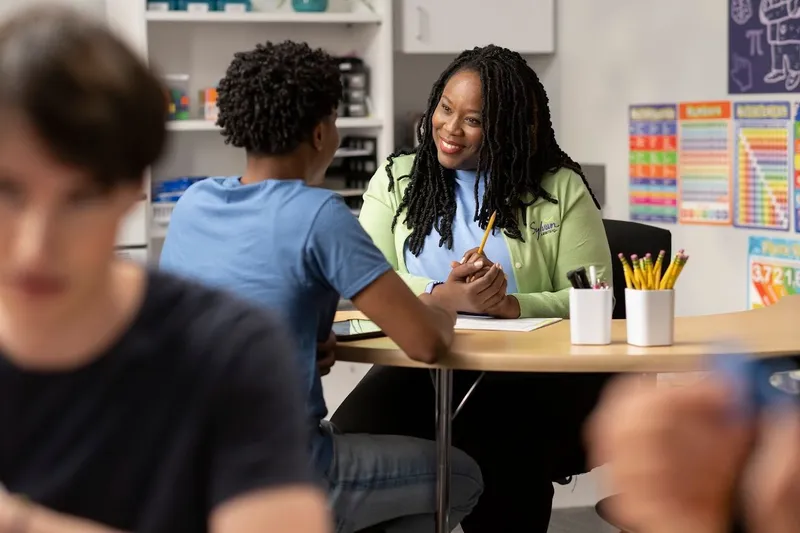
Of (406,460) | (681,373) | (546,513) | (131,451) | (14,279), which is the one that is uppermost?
(14,279)

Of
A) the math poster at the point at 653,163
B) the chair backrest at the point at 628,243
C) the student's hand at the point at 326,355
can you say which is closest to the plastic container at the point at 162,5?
the math poster at the point at 653,163

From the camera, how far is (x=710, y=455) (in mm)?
545

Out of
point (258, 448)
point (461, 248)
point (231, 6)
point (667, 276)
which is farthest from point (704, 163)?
point (258, 448)

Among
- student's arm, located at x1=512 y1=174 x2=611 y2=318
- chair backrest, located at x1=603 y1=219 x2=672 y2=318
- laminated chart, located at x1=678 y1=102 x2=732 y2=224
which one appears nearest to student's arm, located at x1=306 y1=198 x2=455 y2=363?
student's arm, located at x1=512 y1=174 x2=611 y2=318

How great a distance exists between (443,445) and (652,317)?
1.49 ft

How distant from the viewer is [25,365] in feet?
3.02

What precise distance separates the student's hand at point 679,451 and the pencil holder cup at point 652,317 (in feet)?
5.48

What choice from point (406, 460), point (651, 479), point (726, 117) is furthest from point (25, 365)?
point (726, 117)

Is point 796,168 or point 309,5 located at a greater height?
point 309,5

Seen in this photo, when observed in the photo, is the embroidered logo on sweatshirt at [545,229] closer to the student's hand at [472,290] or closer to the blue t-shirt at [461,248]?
the blue t-shirt at [461,248]

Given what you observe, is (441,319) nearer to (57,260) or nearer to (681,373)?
(681,373)

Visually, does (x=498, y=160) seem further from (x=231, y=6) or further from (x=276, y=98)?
(x=231, y=6)

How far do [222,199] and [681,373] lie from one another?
2.84 ft

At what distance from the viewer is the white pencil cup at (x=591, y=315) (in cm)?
223
